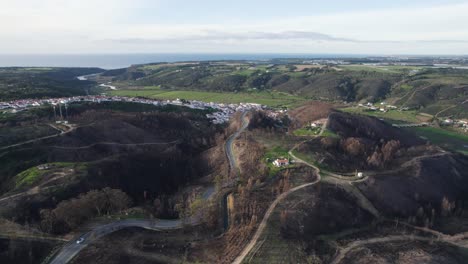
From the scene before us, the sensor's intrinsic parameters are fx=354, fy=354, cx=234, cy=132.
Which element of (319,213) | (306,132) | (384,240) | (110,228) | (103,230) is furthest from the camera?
(306,132)

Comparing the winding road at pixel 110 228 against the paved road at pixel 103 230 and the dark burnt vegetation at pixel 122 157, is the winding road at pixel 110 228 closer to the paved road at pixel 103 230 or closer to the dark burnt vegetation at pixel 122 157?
the paved road at pixel 103 230

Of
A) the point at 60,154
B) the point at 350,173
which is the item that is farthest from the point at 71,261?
the point at 350,173

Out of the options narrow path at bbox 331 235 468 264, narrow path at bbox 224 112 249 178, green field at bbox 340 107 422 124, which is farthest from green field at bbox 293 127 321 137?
green field at bbox 340 107 422 124

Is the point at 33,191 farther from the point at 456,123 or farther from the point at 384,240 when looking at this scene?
the point at 456,123

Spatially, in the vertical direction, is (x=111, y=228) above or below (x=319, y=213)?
above

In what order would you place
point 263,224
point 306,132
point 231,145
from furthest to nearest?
point 306,132 → point 231,145 → point 263,224

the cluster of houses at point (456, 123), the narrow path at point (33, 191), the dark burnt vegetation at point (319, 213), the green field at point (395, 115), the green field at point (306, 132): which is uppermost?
the green field at point (306, 132)

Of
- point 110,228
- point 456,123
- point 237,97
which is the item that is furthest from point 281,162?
point 237,97

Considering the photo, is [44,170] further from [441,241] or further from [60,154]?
[441,241]

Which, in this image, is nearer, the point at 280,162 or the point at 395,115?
the point at 280,162

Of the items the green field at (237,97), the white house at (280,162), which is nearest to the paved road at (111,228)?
the white house at (280,162)
